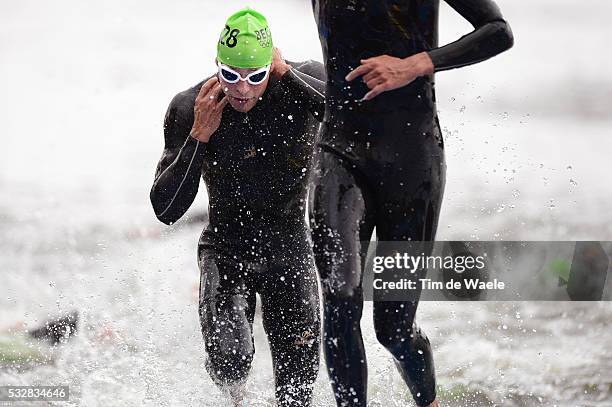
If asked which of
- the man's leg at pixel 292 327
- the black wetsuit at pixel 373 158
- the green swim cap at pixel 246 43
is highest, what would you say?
the green swim cap at pixel 246 43

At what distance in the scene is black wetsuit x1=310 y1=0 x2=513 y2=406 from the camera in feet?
11.5

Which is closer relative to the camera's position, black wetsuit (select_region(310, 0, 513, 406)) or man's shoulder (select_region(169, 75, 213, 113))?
black wetsuit (select_region(310, 0, 513, 406))

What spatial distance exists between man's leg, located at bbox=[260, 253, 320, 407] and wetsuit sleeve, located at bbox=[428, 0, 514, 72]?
1.17 m

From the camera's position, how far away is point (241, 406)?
14.0ft

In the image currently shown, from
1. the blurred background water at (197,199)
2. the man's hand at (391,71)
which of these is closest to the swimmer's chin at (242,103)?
the man's hand at (391,71)

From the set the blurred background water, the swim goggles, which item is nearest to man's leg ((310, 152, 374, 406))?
the swim goggles

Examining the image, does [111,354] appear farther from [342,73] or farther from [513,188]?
[513,188]

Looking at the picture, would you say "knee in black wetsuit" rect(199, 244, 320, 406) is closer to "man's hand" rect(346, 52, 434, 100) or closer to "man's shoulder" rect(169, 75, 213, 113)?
"man's shoulder" rect(169, 75, 213, 113)

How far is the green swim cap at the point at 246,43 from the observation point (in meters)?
3.93

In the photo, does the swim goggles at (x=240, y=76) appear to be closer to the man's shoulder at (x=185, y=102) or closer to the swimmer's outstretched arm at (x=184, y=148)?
the swimmer's outstretched arm at (x=184, y=148)

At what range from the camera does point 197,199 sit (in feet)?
24.7

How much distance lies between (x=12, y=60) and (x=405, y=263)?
556 cm

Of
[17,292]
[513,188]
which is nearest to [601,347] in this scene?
[513,188]

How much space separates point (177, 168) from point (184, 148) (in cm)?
8
